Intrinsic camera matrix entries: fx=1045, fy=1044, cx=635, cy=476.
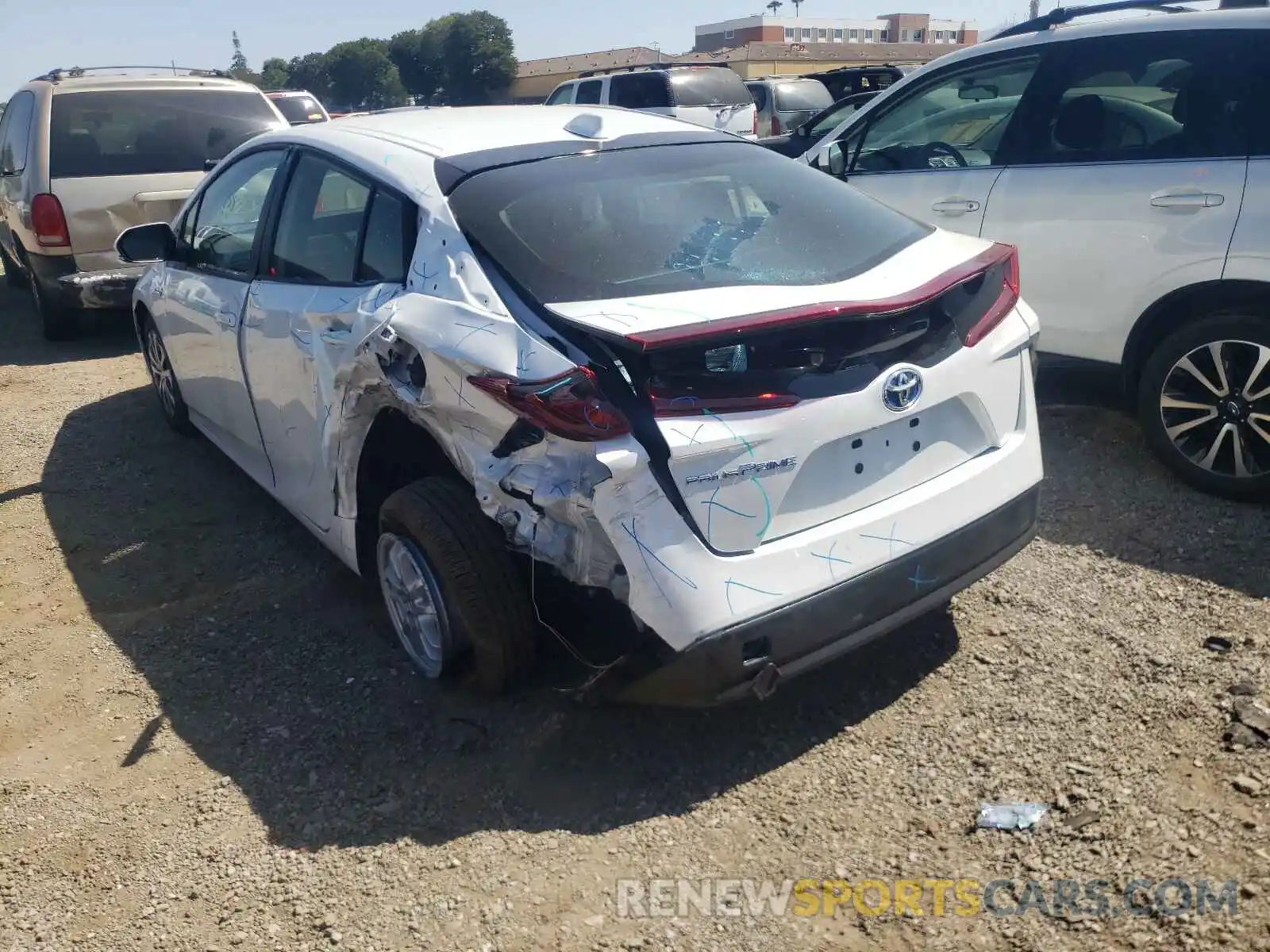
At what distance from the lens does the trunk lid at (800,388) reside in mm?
2484

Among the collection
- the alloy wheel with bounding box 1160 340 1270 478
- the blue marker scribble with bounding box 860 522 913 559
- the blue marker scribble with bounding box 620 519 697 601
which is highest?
the blue marker scribble with bounding box 620 519 697 601

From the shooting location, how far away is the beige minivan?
7383 mm

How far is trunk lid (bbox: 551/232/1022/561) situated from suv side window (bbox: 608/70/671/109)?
48.0ft

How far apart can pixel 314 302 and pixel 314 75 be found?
9237 cm

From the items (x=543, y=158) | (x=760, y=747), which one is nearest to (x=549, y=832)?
→ (x=760, y=747)

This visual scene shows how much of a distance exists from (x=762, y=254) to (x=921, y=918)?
174cm

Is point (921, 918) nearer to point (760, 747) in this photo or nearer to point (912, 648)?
point (760, 747)

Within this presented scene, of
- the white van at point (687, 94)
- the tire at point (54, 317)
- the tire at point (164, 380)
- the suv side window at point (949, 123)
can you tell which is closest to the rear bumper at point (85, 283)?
the tire at point (54, 317)

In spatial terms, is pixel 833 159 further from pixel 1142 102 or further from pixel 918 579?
pixel 918 579

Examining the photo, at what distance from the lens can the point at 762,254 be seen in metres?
2.93

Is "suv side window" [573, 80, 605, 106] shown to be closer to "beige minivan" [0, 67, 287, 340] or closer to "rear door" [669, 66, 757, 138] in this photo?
"rear door" [669, 66, 757, 138]

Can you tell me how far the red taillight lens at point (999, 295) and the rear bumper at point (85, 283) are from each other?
243 inches
